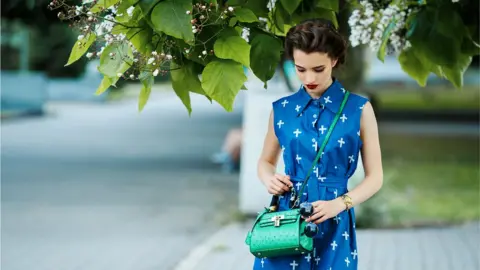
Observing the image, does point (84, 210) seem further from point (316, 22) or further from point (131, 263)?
point (316, 22)

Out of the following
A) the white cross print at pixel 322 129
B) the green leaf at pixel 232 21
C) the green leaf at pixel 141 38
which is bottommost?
the white cross print at pixel 322 129

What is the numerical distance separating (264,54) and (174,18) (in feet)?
2.03

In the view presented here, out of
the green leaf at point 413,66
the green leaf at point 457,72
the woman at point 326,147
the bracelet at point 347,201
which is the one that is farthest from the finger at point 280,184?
the green leaf at point 413,66

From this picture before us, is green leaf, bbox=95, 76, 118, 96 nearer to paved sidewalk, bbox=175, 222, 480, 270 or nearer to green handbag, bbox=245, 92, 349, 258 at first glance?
green handbag, bbox=245, 92, 349, 258

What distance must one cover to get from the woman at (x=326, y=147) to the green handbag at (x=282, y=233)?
4 cm

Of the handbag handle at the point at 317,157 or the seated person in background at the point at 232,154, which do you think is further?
the seated person in background at the point at 232,154

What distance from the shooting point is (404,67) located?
17.6 ft

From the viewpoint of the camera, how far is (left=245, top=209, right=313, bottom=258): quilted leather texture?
3.70 meters

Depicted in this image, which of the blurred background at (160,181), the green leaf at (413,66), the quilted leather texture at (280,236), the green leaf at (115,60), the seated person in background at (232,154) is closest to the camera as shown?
the quilted leather texture at (280,236)

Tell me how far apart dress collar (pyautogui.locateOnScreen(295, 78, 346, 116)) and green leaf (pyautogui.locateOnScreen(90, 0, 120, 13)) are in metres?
0.83

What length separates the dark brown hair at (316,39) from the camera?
3770mm

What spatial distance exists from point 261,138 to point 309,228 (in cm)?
757

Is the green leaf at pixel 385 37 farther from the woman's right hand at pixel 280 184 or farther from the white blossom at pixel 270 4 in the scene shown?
the woman's right hand at pixel 280 184

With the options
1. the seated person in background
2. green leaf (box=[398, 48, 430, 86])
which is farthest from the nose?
the seated person in background
